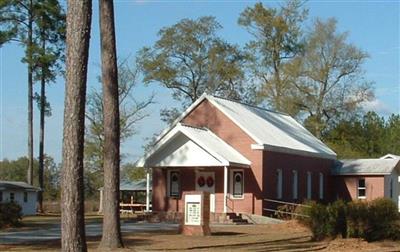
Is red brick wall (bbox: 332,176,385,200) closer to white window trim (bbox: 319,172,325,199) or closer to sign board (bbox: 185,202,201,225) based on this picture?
white window trim (bbox: 319,172,325,199)

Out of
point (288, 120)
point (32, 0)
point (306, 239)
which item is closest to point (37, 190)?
point (32, 0)

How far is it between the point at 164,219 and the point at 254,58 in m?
30.9

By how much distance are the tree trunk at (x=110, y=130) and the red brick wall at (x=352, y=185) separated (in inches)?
1355

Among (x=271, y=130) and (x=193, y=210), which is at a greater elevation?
(x=271, y=130)

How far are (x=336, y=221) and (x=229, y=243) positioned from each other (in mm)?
4104

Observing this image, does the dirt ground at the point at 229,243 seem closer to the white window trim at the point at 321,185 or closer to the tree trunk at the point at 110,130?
the tree trunk at the point at 110,130

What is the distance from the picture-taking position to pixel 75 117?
14.5 m

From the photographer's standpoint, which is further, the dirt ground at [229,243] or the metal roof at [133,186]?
the metal roof at [133,186]

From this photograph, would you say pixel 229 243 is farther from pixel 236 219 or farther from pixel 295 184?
pixel 295 184

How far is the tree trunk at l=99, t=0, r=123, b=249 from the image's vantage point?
2039 cm

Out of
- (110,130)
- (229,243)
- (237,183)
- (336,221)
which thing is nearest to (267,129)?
(237,183)

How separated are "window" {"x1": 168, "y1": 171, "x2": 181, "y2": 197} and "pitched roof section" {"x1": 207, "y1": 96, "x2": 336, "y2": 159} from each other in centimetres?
453

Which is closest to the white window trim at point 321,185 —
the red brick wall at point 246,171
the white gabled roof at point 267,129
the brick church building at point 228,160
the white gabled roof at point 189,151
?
the white gabled roof at point 267,129

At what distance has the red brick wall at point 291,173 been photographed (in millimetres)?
42844
